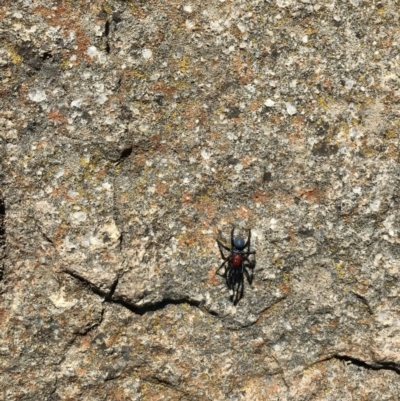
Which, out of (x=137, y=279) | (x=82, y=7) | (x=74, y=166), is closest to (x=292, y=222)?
(x=137, y=279)

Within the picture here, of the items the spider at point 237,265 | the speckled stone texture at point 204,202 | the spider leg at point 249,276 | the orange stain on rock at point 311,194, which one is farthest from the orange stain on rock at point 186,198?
the orange stain on rock at point 311,194

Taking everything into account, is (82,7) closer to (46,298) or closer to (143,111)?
(143,111)

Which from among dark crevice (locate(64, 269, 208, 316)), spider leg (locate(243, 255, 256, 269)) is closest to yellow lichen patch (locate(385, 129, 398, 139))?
spider leg (locate(243, 255, 256, 269))

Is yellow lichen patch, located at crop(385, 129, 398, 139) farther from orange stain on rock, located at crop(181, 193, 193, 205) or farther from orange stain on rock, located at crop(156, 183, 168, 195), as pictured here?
orange stain on rock, located at crop(156, 183, 168, 195)

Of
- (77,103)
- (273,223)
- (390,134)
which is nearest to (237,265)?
(273,223)

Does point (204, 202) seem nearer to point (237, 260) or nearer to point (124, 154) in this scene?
point (237, 260)

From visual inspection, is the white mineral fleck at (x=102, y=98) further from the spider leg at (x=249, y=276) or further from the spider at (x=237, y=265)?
the spider leg at (x=249, y=276)
